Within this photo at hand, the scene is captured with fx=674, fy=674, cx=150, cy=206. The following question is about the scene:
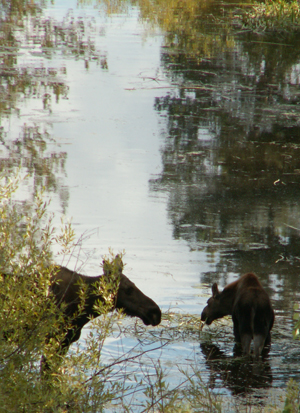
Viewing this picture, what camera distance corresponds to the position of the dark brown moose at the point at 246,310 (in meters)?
7.50

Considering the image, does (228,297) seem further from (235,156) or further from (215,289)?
(235,156)

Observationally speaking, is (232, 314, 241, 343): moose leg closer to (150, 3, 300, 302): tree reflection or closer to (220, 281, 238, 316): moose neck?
(220, 281, 238, 316): moose neck

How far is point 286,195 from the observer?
11.9 meters

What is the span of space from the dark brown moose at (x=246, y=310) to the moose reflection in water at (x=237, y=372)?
0.23 meters

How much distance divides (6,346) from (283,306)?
4960 millimetres

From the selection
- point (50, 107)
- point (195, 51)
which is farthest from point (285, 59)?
point (50, 107)

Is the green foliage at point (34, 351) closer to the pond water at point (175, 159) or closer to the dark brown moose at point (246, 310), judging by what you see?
the pond water at point (175, 159)

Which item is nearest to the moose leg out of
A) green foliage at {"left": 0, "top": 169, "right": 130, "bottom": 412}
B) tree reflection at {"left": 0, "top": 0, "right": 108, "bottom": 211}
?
green foliage at {"left": 0, "top": 169, "right": 130, "bottom": 412}

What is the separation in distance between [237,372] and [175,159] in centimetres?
691

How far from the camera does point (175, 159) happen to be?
1345cm

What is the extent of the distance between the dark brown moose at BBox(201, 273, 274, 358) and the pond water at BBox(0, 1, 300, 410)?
249mm

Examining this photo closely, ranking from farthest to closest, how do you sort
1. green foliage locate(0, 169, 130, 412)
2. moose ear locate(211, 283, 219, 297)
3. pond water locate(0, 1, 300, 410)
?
pond water locate(0, 1, 300, 410) → moose ear locate(211, 283, 219, 297) → green foliage locate(0, 169, 130, 412)

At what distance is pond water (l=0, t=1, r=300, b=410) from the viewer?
862cm

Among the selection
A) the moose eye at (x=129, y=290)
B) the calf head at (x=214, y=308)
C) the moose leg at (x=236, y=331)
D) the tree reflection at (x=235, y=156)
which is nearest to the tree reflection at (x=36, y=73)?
the tree reflection at (x=235, y=156)
